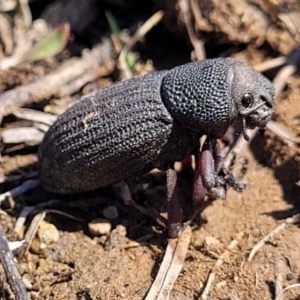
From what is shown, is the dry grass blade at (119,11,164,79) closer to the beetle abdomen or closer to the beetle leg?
the beetle abdomen

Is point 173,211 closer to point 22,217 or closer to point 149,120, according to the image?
point 149,120

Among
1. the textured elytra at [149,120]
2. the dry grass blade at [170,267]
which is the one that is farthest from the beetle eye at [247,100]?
the dry grass blade at [170,267]

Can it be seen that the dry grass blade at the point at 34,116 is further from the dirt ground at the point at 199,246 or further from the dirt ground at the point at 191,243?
the dirt ground at the point at 199,246

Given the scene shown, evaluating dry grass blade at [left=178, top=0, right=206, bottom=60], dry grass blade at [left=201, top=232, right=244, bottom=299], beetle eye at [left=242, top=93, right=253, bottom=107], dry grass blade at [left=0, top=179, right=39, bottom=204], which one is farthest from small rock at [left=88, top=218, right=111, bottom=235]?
dry grass blade at [left=178, top=0, right=206, bottom=60]

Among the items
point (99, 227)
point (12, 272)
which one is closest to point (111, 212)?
point (99, 227)

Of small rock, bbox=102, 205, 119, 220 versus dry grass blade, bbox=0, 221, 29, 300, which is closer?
dry grass blade, bbox=0, 221, 29, 300
